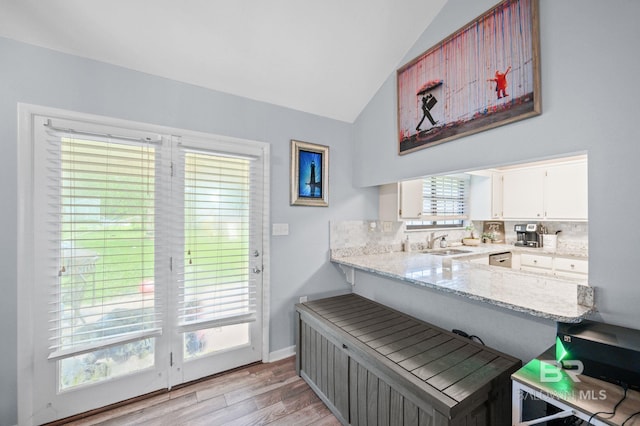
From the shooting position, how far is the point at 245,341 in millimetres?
2324

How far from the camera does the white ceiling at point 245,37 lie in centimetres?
158

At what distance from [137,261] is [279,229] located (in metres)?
1.13

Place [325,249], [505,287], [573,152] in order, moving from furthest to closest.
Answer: [325,249], [505,287], [573,152]

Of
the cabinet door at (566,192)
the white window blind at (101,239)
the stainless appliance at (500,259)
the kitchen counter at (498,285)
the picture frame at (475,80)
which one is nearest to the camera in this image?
the kitchen counter at (498,285)

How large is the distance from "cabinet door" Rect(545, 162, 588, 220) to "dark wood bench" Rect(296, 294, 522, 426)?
2713 millimetres

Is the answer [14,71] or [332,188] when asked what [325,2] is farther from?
[14,71]

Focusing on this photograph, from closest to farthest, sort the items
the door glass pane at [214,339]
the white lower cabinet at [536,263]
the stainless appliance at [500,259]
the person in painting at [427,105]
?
the person in painting at [427,105], the door glass pane at [214,339], the white lower cabinet at [536,263], the stainless appliance at [500,259]

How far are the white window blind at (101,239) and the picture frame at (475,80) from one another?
210cm

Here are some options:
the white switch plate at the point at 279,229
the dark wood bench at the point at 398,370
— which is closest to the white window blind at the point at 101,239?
the white switch plate at the point at 279,229

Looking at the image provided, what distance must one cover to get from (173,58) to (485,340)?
2.90 m

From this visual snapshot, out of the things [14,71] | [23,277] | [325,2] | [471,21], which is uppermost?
[325,2]

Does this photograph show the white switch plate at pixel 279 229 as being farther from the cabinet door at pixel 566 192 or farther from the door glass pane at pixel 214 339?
the cabinet door at pixel 566 192

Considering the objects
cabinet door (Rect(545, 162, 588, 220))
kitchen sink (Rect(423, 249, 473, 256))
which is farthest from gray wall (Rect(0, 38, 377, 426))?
cabinet door (Rect(545, 162, 588, 220))

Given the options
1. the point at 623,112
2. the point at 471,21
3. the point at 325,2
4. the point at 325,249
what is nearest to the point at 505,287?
the point at 623,112
